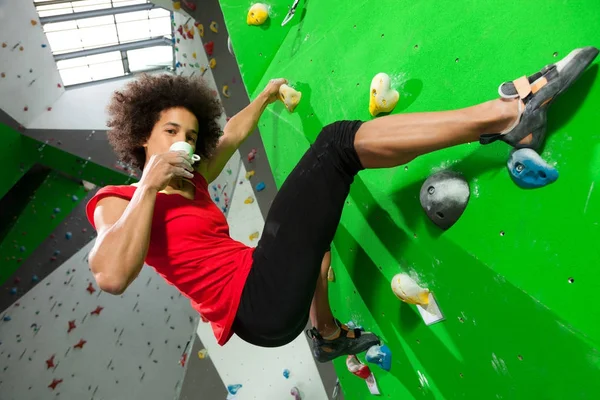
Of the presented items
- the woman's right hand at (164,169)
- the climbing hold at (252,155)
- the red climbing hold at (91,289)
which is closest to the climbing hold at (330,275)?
the woman's right hand at (164,169)

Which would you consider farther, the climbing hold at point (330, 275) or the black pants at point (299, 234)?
the climbing hold at point (330, 275)

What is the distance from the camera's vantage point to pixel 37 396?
4414mm

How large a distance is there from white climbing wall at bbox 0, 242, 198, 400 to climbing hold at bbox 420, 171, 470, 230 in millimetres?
4265

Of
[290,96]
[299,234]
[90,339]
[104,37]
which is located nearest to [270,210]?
[299,234]

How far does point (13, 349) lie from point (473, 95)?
16.0 ft

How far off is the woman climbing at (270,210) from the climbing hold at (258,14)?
71 cm

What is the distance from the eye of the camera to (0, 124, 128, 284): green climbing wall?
4.71 metres

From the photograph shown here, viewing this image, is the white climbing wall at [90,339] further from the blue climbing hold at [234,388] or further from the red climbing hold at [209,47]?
the red climbing hold at [209,47]

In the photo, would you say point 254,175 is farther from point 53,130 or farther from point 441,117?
point 53,130

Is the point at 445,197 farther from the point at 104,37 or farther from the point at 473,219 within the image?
the point at 104,37

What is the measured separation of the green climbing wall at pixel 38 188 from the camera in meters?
4.71

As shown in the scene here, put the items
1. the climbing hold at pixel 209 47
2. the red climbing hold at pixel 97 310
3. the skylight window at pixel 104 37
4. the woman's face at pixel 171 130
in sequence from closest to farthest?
1. the woman's face at pixel 171 130
2. the climbing hold at pixel 209 47
3. the red climbing hold at pixel 97 310
4. the skylight window at pixel 104 37

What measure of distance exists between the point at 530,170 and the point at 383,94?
54cm

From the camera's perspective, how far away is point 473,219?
1.15 metres
